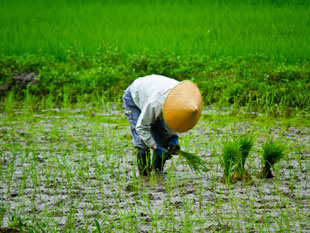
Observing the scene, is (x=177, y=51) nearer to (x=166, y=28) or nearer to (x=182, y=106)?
(x=166, y=28)


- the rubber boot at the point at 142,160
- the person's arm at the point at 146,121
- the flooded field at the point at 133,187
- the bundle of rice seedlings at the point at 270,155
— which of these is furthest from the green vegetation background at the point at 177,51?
the person's arm at the point at 146,121

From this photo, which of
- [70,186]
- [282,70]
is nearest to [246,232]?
[70,186]

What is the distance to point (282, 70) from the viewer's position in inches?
234

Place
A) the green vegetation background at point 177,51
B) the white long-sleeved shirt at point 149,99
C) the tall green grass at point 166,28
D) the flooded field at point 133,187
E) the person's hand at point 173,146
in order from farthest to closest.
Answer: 1. the tall green grass at point 166,28
2. the green vegetation background at point 177,51
3. the person's hand at point 173,146
4. the white long-sleeved shirt at point 149,99
5. the flooded field at point 133,187

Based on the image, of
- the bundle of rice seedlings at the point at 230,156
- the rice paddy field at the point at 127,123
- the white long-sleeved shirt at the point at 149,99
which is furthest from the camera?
the bundle of rice seedlings at the point at 230,156

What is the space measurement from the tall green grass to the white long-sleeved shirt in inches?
128

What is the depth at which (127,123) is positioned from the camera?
17.5 feet

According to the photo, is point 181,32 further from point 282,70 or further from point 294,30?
point 282,70

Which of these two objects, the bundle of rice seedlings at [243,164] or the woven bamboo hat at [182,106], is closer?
the woven bamboo hat at [182,106]

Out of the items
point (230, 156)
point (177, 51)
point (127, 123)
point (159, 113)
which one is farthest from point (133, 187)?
point (177, 51)

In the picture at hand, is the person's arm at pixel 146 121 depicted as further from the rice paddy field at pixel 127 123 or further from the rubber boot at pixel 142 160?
the rice paddy field at pixel 127 123

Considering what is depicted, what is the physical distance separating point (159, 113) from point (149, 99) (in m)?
0.12

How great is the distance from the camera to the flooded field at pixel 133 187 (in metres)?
2.81

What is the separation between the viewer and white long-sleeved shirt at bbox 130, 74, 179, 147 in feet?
10.7
